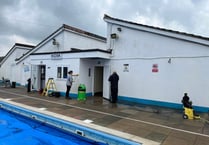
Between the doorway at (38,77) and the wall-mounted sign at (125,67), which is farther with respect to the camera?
the doorway at (38,77)

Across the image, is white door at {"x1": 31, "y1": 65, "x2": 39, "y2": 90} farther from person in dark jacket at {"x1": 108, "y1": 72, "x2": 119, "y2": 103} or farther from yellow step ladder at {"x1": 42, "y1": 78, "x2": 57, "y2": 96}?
person in dark jacket at {"x1": 108, "y1": 72, "x2": 119, "y2": 103}

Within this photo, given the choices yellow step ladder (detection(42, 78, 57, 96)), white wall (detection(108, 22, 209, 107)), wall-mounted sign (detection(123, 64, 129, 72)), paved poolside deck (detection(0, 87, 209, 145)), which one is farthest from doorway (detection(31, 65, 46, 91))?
paved poolside deck (detection(0, 87, 209, 145))

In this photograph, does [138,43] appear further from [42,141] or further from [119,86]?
[42,141]

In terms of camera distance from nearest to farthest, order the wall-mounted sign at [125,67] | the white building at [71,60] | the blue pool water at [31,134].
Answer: the blue pool water at [31,134]
the wall-mounted sign at [125,67]
the white building at [71,60]

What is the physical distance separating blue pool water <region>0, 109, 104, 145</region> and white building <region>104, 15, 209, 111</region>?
5.78 m

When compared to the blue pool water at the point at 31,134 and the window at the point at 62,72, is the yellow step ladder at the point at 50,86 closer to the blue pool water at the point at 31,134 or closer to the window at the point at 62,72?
the window at the point at 62,72

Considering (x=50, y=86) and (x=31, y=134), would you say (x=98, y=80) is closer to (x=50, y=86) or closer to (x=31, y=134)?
(x=50, y=86)

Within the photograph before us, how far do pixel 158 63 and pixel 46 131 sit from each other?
667cm

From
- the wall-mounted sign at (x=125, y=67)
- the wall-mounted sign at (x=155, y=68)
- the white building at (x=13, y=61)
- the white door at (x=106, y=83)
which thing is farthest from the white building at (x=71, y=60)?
the white building at (x=13, y=61)

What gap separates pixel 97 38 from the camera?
1772cm

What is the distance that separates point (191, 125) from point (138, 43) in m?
5.73

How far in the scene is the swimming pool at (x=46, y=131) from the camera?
5.60 metres

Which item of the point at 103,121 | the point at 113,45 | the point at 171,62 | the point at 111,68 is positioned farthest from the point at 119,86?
the point at 103,121

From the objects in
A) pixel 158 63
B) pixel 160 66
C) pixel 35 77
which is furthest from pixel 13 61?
pixel 160 66
